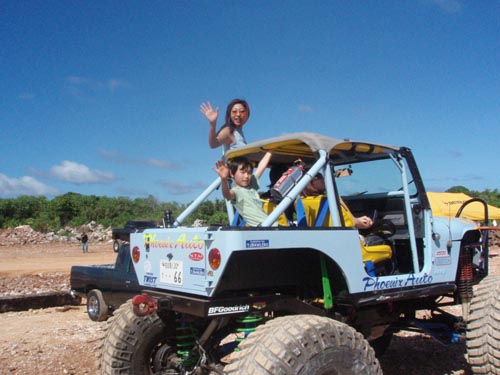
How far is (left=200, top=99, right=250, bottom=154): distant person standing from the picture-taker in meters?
5.24

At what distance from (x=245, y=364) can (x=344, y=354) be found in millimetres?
756

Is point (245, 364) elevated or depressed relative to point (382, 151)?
depressed

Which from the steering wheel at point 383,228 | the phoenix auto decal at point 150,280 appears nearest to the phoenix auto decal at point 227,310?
the phoenix auto decal at point 150,280

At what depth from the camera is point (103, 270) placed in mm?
9773

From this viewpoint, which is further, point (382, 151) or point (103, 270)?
point (103, 270)

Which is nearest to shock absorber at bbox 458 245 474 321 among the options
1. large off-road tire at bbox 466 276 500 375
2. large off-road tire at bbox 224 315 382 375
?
large off-road tire at bbox 466 276 500 375

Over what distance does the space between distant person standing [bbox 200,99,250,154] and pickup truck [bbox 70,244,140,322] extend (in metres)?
4.16

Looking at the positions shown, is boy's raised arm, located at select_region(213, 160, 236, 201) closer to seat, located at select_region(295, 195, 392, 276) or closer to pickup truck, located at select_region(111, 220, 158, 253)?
seat, located at select_region(295, 195, 392, 276)

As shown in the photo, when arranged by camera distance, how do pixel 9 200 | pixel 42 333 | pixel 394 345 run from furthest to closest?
pixel 9 200, pixel 42 333, pixel 394 345

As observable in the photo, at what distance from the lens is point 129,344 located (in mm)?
4730

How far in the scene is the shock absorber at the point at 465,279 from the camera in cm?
549

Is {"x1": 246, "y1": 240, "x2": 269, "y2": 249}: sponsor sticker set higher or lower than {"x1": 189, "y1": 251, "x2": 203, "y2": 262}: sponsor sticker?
higher

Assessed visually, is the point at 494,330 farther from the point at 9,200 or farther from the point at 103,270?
the point at 9,200

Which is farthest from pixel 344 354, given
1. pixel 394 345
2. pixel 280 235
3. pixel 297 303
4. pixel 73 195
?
pixel 73 195
